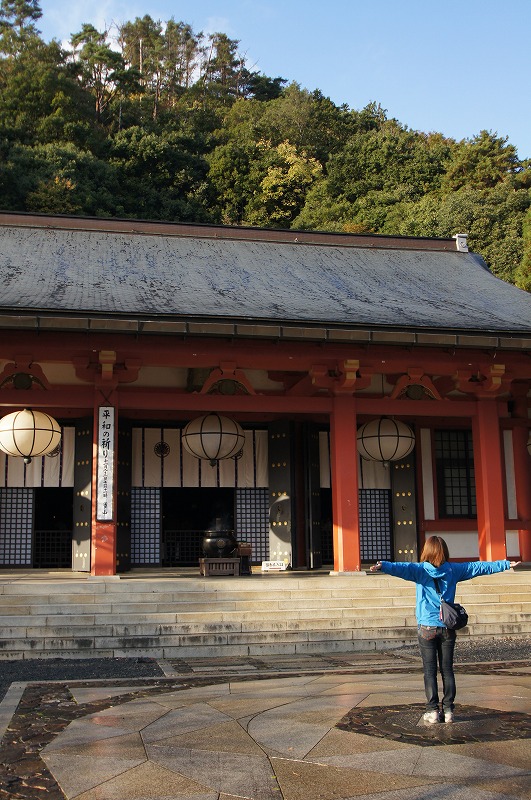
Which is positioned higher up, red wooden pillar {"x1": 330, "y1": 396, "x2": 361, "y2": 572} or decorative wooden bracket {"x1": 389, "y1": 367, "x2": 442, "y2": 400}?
decorative wooden bracket {"x1": 389, "y1": 367, "x2": 442, "y2": 400}

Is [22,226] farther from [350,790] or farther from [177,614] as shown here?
Answer: [350,790]

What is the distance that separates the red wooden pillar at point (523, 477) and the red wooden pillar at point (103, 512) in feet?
26.9

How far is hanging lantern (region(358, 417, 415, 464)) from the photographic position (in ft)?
45.1

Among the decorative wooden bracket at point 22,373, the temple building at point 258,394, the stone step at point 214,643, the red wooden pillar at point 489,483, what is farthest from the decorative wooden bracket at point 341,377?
the decorative wooden bracket at point 22,373

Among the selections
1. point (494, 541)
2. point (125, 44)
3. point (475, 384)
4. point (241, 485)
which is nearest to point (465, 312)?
point (475, 384)

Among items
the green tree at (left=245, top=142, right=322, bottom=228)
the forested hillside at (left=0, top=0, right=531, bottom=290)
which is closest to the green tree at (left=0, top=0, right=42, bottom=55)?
the forested hillside at (left=0, top=0, right=531, bottom=290)

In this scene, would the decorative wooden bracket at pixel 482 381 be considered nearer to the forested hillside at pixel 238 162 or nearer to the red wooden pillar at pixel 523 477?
the red wooden pillar at pixel 523 477

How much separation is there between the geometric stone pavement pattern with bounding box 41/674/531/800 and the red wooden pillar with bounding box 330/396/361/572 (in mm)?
→ 5610

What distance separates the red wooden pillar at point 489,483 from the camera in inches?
508

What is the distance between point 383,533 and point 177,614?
698 cm

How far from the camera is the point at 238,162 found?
4809 centimetres

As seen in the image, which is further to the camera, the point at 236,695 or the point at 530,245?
the point at 530,245

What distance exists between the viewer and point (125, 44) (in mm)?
73625

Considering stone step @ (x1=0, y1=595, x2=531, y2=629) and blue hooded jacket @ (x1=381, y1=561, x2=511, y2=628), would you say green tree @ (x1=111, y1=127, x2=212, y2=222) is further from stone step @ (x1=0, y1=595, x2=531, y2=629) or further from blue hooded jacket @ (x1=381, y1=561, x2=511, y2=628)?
blue hooded jacket @ (x1=381, y1=561, x2=511, y2=628)
